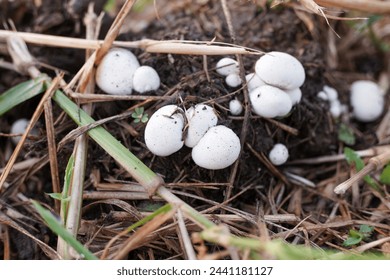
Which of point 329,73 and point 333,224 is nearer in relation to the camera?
point 333,224

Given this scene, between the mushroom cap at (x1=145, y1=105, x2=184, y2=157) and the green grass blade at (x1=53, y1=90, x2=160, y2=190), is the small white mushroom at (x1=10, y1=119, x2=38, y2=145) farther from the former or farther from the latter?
the mushroom cap at (x1=145, y1=105, x2=184, y2=157)

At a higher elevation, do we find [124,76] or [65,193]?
[124,76]

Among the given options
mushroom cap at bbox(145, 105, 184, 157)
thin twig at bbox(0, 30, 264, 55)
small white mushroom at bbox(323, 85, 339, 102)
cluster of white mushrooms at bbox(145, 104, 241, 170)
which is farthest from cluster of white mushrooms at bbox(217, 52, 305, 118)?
small white mushroom at bbox(323, 85, 339, 102)

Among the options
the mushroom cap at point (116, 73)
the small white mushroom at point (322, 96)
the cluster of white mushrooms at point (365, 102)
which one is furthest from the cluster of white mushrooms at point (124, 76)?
the cluster of white mushrooms at point (365, 102)

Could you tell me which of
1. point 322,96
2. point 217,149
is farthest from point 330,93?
point 217,149

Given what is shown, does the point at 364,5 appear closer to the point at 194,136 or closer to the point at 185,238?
the point at 194,136

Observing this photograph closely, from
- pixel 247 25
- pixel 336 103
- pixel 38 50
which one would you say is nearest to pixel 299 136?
pixel 336 103
